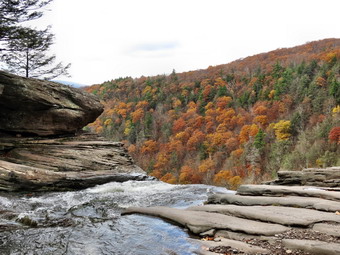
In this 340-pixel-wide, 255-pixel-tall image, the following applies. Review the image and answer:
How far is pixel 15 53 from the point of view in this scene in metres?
21.0

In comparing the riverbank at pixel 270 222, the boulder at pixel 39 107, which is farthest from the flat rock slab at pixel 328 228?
the boulder at pixel 39 107

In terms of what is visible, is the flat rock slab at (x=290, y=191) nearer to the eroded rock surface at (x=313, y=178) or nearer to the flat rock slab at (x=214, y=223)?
the eroded rock surface at (x=313, y=178)

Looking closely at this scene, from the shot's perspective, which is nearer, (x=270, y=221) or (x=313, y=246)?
(x=313, y=246)

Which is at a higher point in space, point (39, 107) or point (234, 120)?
point (39, 107)

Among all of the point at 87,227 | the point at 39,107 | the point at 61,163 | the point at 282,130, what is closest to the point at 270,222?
the point at 87,227

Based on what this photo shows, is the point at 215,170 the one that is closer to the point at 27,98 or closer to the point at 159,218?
the point at 27,98

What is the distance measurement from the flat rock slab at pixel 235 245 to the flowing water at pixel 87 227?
0.26 meters

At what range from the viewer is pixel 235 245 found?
652cm

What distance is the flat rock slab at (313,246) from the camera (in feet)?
18.6

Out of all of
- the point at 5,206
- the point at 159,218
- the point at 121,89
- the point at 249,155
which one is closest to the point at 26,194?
the point at 5,206

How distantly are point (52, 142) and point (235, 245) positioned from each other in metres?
15.6

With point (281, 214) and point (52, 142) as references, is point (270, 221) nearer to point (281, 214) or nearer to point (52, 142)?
point (281, 214)

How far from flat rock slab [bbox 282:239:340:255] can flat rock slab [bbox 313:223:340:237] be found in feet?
2.14

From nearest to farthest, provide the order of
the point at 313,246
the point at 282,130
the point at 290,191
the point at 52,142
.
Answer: the point at 313,246
the point at 290,191
the point at 52,142
the point at 282,130
